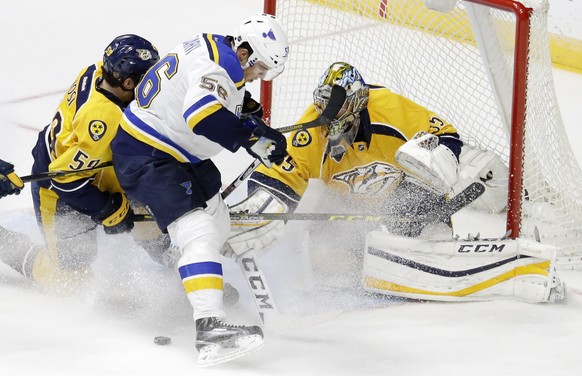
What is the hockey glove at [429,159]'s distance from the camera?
148 inches

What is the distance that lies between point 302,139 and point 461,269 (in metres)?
0.67

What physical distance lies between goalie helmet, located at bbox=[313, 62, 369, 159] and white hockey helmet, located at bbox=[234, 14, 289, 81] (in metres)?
0.37

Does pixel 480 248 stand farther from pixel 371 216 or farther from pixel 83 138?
pixel 83 138

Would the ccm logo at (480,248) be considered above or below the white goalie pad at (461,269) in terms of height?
above

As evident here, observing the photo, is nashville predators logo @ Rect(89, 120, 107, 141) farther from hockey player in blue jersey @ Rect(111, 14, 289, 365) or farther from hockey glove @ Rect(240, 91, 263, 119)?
hockey glove @ Rect(240, 91, 263, 119)

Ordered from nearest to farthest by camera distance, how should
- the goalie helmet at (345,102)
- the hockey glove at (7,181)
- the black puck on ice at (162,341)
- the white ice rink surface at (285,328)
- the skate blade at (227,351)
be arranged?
1. the skate blade at (227,351)
2. the white ice rink surface at (285,328)
3. the black puck on ice at (162,341)
4. the hockey glove at (7,181)
5. the goalie helmet at (345,102)

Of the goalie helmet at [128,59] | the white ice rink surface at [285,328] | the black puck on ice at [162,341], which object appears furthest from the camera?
the goalie helmet at [128,59]

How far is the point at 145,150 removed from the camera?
3.52 m

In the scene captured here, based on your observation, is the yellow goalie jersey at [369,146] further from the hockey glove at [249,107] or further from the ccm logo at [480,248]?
the ccm logo at [480,248]

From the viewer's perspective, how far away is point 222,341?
3.24m

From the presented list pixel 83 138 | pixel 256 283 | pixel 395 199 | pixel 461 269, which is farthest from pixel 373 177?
pixel 83 138

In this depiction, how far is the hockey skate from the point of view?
320cm

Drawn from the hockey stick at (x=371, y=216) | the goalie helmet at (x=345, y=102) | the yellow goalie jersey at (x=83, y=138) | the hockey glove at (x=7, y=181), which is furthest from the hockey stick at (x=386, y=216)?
the hockey glove at (x=7, y=181)

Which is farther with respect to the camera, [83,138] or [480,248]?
[480,248]
